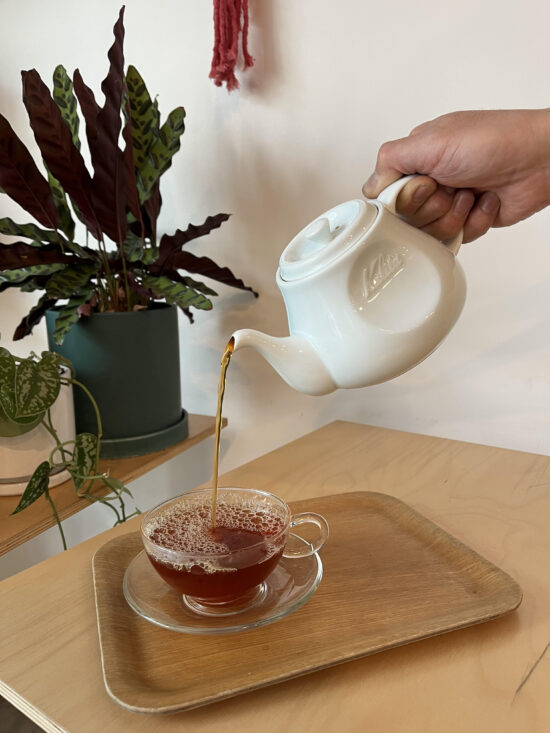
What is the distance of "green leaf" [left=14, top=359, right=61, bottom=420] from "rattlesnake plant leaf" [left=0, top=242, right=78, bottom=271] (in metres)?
0.24

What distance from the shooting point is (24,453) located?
40.6 inches

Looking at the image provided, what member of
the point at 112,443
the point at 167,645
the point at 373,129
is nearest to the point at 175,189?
the point at 373,129

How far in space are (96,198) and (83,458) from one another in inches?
18.1

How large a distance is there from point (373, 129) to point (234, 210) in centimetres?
37

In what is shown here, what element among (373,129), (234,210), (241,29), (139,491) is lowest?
(139,491)

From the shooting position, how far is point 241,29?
4.30 ft

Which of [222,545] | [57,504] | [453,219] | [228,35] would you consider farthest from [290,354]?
[228,35]

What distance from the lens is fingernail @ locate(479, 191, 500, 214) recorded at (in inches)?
36.5

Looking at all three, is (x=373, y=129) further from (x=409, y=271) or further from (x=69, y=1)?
(x=69, y=1)

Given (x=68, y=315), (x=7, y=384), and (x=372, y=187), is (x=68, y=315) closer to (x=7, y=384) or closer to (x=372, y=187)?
(x=7, y=384)

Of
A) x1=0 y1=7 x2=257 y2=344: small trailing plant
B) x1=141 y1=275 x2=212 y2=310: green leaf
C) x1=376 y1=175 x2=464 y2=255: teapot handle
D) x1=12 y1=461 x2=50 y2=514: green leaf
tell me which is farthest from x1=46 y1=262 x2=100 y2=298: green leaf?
x1=376 y1=175 x2=464 y2=255: teapot handle

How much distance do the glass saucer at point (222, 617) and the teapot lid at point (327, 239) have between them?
315mm

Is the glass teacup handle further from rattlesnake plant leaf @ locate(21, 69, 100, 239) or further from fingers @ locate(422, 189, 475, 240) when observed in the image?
rattlesnake plant leaf @ locate(21, 69, 100, 239)

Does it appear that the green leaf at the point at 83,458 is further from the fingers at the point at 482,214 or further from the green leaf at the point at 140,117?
the fingers at the point at 482,214
